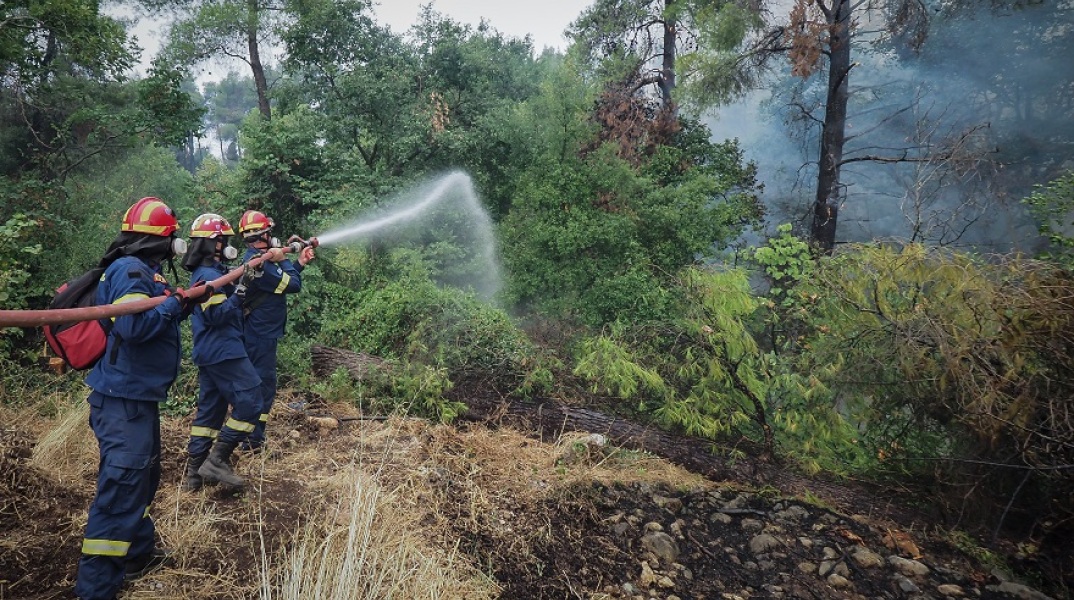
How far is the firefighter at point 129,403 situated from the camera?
288 cm

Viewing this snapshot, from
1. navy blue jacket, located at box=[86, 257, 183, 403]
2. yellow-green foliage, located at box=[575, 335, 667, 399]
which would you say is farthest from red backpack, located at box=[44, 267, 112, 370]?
yellow-green foliage, located at box=[575, 335, 667, 399]

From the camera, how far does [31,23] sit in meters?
9.12

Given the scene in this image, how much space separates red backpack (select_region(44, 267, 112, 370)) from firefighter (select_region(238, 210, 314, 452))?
5.91ft

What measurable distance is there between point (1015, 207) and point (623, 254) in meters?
19.1

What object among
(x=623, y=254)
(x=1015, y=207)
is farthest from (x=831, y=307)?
(x=1015, y=207)

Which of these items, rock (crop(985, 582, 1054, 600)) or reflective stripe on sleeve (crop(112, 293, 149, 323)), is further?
rock (crop(985, 582, 1054, 600))

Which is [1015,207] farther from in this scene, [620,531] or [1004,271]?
[620,531]

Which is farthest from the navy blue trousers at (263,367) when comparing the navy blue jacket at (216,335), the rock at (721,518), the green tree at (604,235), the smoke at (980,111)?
the smoke at (980,111)

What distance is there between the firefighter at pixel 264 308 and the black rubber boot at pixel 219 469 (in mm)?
526

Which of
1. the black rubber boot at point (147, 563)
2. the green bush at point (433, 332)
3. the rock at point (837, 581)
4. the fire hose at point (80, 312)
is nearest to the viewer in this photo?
the fire hose at point (80, 312)

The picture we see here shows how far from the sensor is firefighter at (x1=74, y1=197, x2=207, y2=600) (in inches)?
113

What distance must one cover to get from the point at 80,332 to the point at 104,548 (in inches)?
44.7

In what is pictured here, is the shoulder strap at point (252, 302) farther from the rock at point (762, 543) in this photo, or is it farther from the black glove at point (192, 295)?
the rock at point (762, 543)

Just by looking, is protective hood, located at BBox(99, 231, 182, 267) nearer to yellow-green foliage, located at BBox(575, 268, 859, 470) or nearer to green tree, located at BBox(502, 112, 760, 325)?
yellow-green foliage, located at BBox(575, 268, 859, 470)
